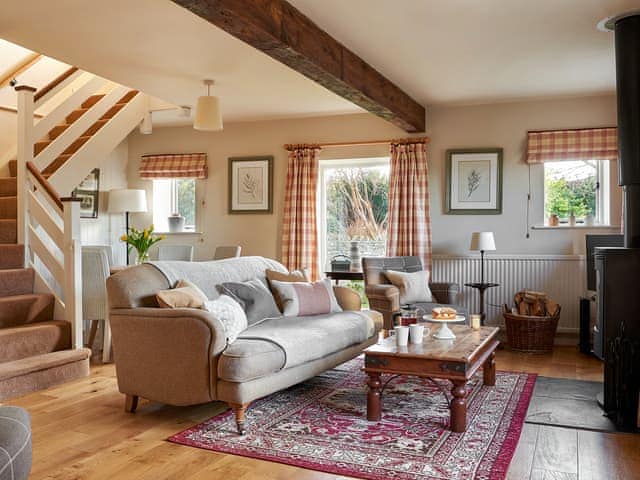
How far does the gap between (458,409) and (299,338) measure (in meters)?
1.01

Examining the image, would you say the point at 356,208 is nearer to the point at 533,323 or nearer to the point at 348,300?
the point at 348,300

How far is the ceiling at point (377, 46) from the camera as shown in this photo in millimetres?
3771

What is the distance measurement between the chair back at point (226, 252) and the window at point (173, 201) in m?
0.89

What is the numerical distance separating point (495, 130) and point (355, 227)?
74.2 inches

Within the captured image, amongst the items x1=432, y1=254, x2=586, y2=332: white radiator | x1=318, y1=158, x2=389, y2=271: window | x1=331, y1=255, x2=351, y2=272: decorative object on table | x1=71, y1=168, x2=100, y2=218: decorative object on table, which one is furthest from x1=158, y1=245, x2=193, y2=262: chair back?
x1=432, y1=254, x2=586, y2=332: white radiator

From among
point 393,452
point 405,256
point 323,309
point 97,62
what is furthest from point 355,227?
point 393,452

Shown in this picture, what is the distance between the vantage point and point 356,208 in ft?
23.5

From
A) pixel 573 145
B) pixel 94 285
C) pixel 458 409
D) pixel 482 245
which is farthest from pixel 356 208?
pixel 458 409

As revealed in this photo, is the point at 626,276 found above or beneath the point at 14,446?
above

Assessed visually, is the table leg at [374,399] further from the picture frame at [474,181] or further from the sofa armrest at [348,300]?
the picture frame at [474,181]

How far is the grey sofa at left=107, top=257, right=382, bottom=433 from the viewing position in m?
3.29

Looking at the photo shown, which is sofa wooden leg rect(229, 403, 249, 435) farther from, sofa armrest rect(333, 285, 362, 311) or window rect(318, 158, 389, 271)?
window rect(318, 158, 389, 271)

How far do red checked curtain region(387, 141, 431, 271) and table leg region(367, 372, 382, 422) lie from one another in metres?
3.14

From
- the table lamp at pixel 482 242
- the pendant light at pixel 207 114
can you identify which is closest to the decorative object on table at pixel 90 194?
the pendant light at pixel 207 114
